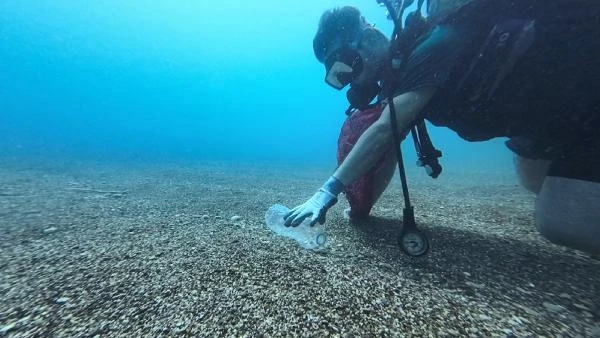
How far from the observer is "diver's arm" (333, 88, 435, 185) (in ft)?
8.03

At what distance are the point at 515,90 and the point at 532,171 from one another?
4.98 ft

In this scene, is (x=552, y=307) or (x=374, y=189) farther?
(x=374, y=189)

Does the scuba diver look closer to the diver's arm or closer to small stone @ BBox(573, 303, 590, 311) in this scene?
the diver's arm

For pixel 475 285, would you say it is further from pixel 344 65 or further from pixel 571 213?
pixel 344 65

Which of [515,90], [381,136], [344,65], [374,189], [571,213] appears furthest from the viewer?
[374,189]

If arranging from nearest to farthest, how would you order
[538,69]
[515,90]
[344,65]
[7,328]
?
[7,328]
[538,69]
[515,90]
[344,65]

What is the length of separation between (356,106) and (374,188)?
114 centimetres

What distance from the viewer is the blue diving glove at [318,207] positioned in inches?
96.7

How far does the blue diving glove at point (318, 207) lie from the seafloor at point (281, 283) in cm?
32

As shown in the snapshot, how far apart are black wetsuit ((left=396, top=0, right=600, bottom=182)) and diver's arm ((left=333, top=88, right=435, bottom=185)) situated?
11cm

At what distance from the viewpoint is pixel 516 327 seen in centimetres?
148

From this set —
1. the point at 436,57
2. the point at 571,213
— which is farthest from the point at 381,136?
the point at 571,213

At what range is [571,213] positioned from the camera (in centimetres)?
211

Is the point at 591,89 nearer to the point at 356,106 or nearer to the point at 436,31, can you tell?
the point at 436,31
